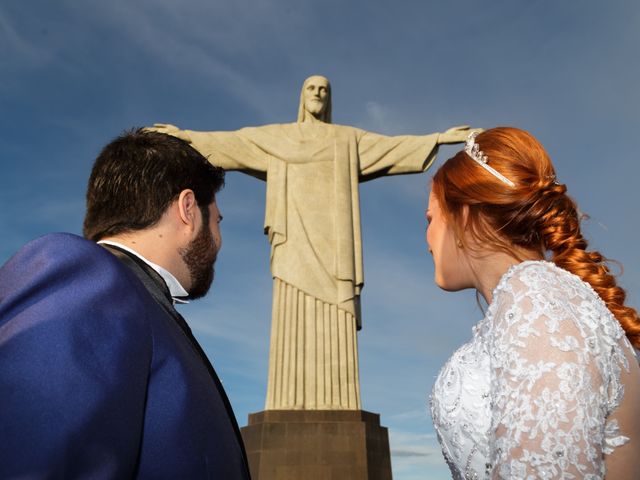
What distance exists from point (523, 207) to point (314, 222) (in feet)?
17.7

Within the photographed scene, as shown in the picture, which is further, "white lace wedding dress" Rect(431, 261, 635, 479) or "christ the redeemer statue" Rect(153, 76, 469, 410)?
"christ the redeemer statue" Rect(153, 76, 469, 410)

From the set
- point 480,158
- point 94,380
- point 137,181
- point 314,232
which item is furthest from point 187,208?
point 314,232

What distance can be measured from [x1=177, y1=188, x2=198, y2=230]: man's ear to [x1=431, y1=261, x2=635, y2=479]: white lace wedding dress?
81 cm

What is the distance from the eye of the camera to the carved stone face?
743cm

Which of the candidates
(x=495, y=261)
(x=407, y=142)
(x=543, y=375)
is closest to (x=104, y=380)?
(x=543, y=375)

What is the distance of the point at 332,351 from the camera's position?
634 centimetres

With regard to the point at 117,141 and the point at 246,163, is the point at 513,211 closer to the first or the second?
the point at 117,141

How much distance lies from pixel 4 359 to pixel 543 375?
98 cm

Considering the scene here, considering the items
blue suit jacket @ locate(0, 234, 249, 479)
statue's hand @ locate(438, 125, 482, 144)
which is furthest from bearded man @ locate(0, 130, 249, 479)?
statue's hand @ locate(438, 125, 482, 144)

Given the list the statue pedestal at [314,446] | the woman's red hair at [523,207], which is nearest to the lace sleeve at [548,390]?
the woman's red hair at [523,207]

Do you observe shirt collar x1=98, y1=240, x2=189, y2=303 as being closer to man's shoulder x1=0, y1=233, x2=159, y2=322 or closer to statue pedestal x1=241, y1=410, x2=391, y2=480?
man's shoulder x1=0, y1=233, x2=159, y2=322

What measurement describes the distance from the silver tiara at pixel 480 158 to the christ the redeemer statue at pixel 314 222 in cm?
491

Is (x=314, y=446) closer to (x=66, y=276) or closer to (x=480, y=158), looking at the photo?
(x=480, y=158)

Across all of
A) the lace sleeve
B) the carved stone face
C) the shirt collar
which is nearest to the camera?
the lace sleeve
